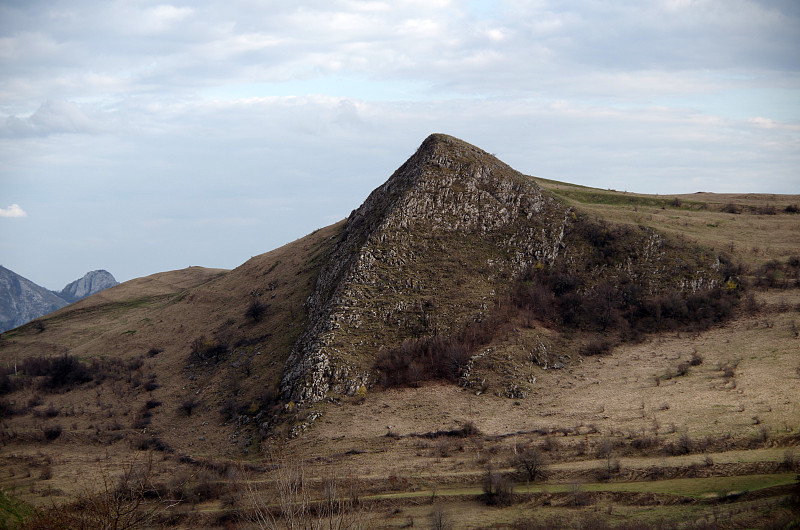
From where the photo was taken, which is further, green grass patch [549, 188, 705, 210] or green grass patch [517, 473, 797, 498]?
green grass patch [549, 188, 705, 210]

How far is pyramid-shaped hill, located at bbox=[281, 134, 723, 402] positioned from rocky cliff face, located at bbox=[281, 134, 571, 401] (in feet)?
0.34

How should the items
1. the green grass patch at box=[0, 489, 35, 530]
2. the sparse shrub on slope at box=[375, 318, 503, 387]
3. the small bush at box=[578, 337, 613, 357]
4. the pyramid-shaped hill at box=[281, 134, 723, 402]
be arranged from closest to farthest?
the green grass patch at box=[0, 489, 35, 530], the sparse shrub on slope at box=[375, 318, 503, 387], the pyramid-shaped hill at box=[281, 134, 723, 402], the small bush at box=[578, 337, 613, 357]

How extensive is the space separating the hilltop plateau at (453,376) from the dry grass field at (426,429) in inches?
7.9

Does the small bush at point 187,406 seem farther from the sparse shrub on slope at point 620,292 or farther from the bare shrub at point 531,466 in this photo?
the sparse shrub on slope at point 620,292

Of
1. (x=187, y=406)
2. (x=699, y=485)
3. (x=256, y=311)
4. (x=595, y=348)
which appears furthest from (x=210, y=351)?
(x=699, y=485)

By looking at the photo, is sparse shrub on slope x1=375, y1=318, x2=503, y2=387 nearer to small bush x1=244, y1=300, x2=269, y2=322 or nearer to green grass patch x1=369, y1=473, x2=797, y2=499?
green grass patch x1=369, y1=473, x2=797, y2=499

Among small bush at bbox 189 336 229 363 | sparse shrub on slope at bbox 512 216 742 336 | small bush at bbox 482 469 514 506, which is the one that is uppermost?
sparse shrub on slope at bbox 512 216 742 336

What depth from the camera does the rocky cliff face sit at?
46.6 meters

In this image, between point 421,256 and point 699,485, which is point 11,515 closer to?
point 699,485

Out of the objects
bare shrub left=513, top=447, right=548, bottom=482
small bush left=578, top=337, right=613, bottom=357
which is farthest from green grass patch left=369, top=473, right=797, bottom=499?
small bush left=578, top=337, right=613, bottom=357

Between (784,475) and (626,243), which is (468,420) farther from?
(626,243)

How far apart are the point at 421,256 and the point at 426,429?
1918 cm

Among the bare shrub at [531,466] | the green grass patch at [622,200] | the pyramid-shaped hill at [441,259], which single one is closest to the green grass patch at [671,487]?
the bare shrub at [531,466]

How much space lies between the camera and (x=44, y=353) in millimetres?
64562
